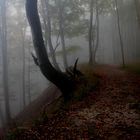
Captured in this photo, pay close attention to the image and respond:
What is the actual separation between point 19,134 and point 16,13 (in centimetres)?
1944

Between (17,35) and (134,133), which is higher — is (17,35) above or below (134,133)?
above

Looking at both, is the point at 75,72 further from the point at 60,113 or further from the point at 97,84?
the point at 60,113

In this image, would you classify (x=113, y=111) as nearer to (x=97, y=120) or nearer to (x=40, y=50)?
(x=97, y=120)

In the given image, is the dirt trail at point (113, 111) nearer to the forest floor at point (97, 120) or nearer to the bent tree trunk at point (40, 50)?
the forest floor at point (97, 120)

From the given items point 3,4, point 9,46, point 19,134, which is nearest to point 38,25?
point 19,134

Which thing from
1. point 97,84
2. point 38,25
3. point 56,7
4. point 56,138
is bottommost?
point 56,138

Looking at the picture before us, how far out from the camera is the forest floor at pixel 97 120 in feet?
25.3

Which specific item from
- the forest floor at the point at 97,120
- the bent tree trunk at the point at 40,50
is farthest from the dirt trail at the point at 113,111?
the bent tree trunk at the point at 40,50

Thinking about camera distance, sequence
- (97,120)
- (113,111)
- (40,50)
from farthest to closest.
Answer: (40,50), (113,111), (97,120)

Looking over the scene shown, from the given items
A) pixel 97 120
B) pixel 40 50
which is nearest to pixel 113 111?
pixel 97 120

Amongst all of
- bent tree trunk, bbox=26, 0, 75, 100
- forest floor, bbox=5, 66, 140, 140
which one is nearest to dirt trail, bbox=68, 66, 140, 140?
forest floor, bbox=5, 66, 140, 140

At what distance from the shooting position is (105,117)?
8852mm

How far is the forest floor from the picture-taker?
7.73 meters

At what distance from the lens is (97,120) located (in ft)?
28.5
